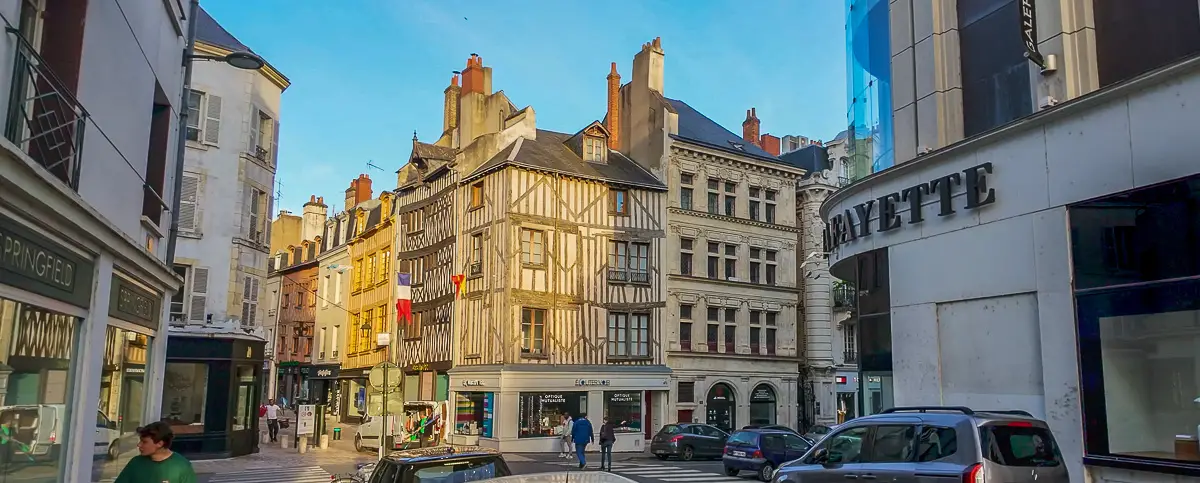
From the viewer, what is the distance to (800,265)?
41469 millimetres

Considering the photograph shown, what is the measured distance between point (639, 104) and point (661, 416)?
1340cm

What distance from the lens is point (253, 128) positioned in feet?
80.5

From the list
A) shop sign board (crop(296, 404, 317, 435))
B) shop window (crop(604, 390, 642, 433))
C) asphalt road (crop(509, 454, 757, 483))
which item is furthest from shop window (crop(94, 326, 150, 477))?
shop window (crop(604, 390, 642, 433))

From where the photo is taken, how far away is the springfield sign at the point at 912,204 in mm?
12828

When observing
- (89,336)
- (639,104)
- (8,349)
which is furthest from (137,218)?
(639,104)

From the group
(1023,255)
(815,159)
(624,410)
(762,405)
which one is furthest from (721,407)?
(1023,255)

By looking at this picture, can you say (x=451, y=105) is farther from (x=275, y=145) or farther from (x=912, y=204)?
(x=912, y=204)

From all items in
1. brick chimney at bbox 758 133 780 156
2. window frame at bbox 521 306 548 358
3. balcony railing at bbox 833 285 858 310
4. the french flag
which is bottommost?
window frame at bbox 521 306 548 358

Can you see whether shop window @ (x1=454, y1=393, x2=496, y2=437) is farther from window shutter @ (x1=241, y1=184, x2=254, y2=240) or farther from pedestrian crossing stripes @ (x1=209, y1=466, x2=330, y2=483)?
window shutter @ (x1=241, y1=184, x2=254, y2=240)

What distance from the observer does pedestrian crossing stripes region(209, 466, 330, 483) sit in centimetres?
1931

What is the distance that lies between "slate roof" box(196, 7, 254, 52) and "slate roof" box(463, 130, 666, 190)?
33.1ft

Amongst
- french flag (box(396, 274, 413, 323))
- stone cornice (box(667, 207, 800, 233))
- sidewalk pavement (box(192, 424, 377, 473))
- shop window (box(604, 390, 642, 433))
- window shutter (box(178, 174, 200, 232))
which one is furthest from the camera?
stone cornice (box(667, 207, 800, 233))

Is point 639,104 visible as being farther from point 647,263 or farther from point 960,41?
point 960,41

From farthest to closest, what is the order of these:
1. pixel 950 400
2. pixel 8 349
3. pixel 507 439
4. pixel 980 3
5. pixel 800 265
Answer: pixel 800 265 < pixel 507 439 < pixel 980 3 < pixel 950 400 < pixel 8 349
